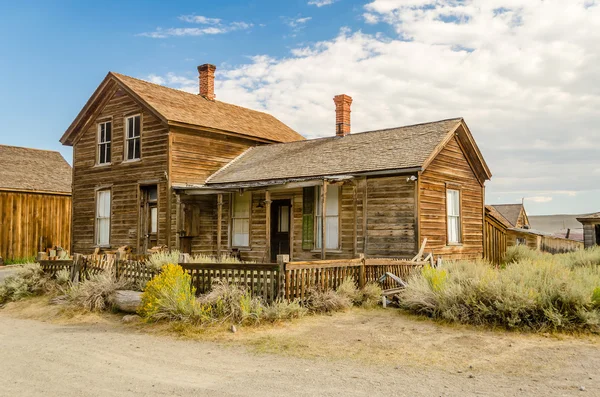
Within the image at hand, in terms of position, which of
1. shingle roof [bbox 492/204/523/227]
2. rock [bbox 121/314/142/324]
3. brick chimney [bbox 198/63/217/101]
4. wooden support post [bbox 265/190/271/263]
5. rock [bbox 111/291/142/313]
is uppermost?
brick chimney [bbox 198/63/217/101]

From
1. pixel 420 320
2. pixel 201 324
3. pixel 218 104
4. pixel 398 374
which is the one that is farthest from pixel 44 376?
pixel 218 104

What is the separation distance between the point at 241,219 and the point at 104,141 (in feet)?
22.8

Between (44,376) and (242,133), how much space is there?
1551cm

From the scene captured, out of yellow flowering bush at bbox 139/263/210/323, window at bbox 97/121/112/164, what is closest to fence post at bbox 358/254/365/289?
yellow flowering bush at bbox 139/263/210/323

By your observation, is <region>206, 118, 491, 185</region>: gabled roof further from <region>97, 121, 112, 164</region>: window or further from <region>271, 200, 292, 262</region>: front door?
<region>97, 121, 112, 164</region>: window

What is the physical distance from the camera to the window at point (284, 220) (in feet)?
61.7

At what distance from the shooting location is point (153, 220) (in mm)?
20047

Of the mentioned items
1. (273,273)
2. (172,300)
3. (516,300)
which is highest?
(273,273)

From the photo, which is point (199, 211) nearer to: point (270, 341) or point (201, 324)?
point (201, 324)

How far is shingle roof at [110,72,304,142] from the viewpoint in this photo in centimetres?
1994

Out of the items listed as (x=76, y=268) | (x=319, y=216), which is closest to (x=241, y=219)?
(x=319, y=216)

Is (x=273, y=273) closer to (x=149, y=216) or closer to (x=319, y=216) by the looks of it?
(x=319, y=216)

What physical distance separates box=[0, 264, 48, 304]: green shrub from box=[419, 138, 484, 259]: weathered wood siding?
33.1 ft

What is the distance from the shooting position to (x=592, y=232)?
1000 inches
